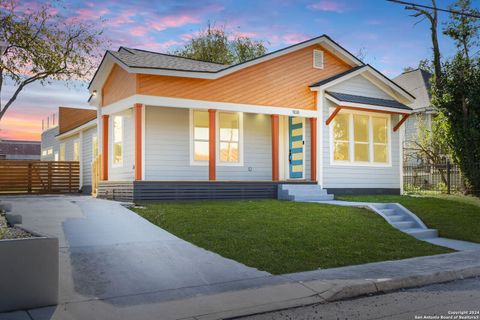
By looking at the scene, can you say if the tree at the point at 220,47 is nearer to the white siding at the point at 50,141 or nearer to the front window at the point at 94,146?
the white siding at the point at 50,141

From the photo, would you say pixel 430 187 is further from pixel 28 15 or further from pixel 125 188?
pixel 28 15

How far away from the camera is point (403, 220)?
13.5 m

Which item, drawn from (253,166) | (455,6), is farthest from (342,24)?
(455,6)

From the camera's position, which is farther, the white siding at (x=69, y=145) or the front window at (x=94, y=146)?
the white siding at (x=69, y=145)

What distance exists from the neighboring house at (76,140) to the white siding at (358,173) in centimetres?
1005

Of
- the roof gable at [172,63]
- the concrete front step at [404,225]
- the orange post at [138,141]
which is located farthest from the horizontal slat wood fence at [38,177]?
the concrete front step at [404,225]

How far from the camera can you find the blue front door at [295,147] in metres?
18.4

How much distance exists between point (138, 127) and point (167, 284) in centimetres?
886

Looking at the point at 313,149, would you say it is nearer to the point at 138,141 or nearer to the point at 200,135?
the point at 200,135

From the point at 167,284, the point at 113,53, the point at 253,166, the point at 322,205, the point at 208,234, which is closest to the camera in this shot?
the point at 167,284

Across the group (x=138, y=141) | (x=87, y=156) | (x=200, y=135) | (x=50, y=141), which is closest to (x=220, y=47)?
(x=50, y=141)

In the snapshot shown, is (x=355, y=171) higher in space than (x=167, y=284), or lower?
higher

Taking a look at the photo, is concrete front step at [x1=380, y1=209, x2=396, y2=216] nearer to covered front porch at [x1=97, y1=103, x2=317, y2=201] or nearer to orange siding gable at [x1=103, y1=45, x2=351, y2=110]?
covered front porch at [x1=97, y1=103, x2=317, y2=201]

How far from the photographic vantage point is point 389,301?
6.66m
